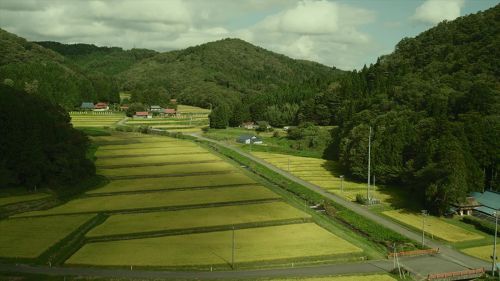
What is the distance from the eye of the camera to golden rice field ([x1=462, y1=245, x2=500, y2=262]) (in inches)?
1558

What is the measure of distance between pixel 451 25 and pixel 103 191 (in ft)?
280

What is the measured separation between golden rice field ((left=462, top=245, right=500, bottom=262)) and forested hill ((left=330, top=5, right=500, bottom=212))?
7925 mm

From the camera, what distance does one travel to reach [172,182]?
62.8m

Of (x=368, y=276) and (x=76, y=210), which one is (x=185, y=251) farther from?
(x=76, y=210)

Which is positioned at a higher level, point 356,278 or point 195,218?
point 195,218

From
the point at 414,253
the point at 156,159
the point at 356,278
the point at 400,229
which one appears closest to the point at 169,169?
the point at 156,159

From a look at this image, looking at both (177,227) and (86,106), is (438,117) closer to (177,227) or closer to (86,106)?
(177,227)

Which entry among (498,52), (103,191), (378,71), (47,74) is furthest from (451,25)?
(47,74)

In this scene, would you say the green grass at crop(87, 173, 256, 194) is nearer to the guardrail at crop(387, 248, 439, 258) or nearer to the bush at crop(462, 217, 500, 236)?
the bush at crop(462, 217, 500, 236)

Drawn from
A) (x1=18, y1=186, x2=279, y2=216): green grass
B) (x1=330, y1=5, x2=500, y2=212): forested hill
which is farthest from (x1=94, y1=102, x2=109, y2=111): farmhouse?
(x1=18, y1=186, x2=279, y2=216): green grass

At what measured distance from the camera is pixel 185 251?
A: 3750 centimetres

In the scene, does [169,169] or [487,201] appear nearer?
[487,201]

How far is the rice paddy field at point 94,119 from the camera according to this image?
118 m

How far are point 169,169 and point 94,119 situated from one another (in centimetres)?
6572
